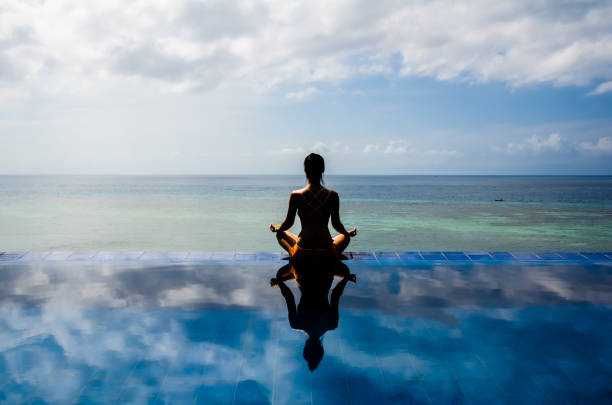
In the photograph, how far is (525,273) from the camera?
5.45 m

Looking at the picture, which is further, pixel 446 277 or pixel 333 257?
pixel 333 257

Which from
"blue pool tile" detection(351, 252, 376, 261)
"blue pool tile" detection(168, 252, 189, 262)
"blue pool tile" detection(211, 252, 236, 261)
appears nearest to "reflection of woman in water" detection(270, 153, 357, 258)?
"blue pool tile" detection(351, 252, 376, 261)

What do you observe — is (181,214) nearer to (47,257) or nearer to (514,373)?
(47,257)

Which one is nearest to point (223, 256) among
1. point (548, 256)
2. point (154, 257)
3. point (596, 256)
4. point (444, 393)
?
point (154, 257)

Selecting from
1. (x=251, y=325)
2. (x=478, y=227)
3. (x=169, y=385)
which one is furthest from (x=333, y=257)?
(x=478, y=227)

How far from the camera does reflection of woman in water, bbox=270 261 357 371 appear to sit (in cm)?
335

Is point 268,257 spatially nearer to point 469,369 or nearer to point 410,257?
point 410,257

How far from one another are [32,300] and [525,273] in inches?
218

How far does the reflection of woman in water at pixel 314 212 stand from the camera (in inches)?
217

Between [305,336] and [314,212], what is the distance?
91.2 inches

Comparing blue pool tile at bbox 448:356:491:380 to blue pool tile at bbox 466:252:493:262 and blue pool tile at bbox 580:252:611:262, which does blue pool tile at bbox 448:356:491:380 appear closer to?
blue pool tile at bbox 466:252:493:262

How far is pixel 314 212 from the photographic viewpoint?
5.54 meters

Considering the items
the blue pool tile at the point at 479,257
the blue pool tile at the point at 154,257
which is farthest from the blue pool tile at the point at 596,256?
the blue pool tile at the point at 154,257

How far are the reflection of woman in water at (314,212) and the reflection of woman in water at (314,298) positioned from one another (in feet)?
0.63
